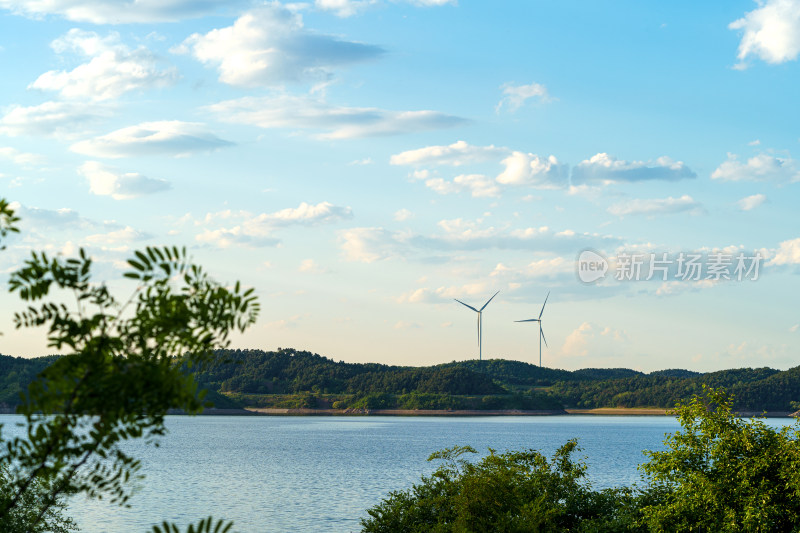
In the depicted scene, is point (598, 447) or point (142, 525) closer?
point (142, 525)

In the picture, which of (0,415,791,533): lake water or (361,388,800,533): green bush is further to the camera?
(0,415,791,533): lake water

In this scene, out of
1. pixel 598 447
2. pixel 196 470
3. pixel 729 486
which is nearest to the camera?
pixel 729 486

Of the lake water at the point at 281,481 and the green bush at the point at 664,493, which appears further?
the lake water at the point at 281,481

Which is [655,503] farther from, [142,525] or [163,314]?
[142,525]

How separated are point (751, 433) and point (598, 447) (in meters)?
162

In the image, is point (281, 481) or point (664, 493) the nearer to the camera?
point (664, 493)

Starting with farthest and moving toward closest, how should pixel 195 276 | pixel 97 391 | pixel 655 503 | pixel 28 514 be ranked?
pixel 28 514 → pixel 655 503 → pixel 195 276 → pixel 97 391

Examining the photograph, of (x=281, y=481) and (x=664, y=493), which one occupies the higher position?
(x=664, y=493)

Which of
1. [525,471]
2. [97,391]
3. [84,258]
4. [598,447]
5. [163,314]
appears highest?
[84,258]

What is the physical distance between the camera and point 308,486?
121 metres

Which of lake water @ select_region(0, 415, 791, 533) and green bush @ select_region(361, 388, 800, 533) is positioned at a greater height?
green bush @ select_region(361, 388, 800, 533)

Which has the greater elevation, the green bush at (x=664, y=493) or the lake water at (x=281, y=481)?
the green bush at (x=664, y=493)

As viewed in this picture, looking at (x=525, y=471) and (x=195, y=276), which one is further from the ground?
(x=195, y=276)

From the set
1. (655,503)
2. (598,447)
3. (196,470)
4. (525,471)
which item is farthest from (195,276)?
(598,447)
